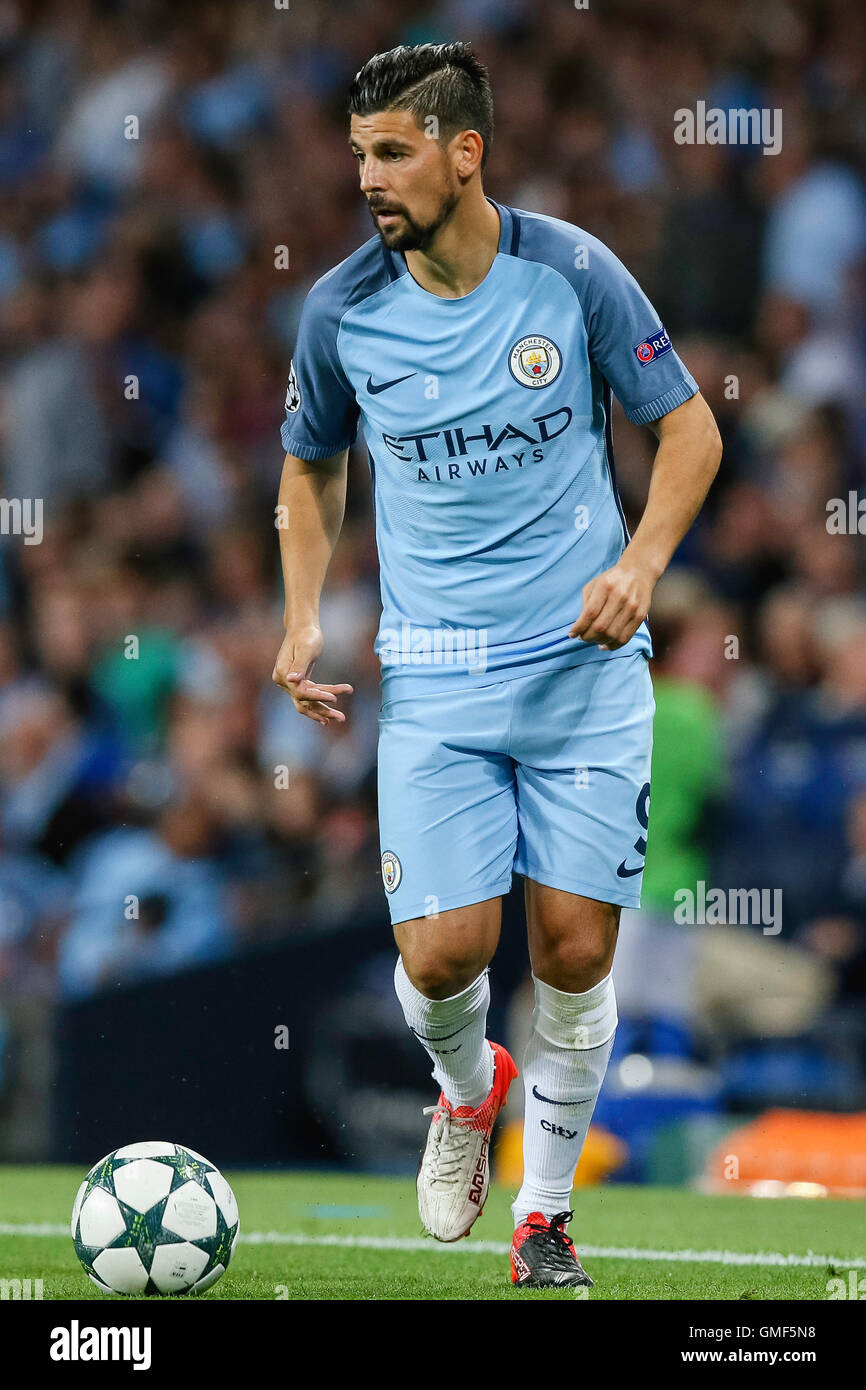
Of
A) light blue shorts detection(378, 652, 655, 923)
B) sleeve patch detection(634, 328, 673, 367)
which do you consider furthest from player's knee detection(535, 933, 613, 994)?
sleeve patch detection(634, 328, 673, 367)

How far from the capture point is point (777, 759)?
7.34 meters

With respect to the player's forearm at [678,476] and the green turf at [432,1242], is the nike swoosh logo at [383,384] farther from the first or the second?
the green turf at [432,1242]

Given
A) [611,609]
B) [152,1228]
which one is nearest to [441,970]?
[152,1228]

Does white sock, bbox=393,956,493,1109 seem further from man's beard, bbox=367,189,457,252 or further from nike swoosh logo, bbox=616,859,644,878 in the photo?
man's beard, bbox=367,189,457,252

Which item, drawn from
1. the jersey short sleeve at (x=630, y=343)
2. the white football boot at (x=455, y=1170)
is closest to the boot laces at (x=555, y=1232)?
the white football boot at (x=455, y=1170)

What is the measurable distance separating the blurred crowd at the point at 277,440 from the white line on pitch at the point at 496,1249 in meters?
1.99

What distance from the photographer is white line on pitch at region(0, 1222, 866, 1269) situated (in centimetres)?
477

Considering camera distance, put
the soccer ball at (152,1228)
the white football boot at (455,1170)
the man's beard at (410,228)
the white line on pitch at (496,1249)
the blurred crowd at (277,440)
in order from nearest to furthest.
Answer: the soccer ball at (152,1228), the man's beard at (410,228), the white football boot at (455,1170), the white line on pitch at (496,1249), the blurred crowd at (277,440)

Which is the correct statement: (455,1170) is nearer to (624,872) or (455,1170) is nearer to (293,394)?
(624,872)

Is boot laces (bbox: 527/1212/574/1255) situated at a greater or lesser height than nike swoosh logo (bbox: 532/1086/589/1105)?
lesser

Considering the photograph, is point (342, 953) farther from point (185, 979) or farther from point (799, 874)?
point (799, 874)

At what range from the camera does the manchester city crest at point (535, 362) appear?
429cm

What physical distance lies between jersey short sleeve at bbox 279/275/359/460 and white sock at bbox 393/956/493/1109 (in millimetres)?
1210

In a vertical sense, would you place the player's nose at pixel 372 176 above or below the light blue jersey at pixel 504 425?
above
